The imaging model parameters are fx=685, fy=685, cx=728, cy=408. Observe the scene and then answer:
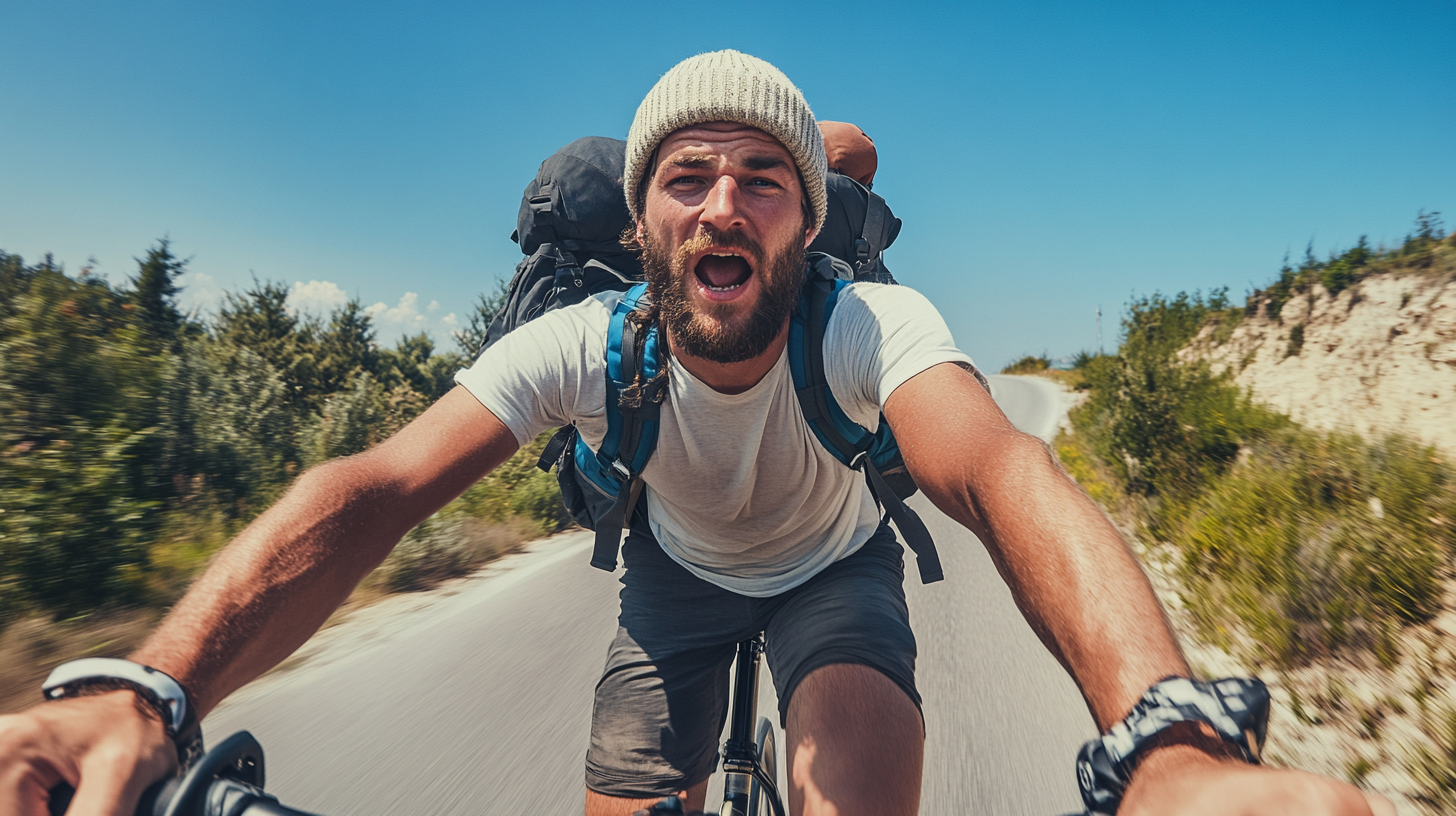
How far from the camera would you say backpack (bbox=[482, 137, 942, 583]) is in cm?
170

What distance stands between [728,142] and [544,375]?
820 mm

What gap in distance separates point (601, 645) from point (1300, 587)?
13.2ft

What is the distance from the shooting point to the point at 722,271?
6.17ft

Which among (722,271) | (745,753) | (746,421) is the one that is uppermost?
(722,271)

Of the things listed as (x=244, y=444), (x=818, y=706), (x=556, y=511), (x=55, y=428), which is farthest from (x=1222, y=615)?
(x=244, y=444)

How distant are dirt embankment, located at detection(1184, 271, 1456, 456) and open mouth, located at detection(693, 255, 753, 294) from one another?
339 inches

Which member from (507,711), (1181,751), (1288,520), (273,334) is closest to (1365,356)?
(1288,520)

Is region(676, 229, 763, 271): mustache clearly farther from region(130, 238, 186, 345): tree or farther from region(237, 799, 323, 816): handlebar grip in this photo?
region(130, 238, 186, 345): tree

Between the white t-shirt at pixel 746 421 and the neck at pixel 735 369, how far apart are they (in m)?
0.02

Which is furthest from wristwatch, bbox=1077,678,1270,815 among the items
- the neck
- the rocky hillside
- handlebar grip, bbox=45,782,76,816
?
the rocky hillside

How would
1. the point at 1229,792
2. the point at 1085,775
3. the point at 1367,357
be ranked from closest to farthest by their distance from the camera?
1. the point at 1229,792
2. the point at 1085,775
3. the point at 1367,357

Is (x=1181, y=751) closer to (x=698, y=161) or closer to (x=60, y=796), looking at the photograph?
(x=60, y=796)

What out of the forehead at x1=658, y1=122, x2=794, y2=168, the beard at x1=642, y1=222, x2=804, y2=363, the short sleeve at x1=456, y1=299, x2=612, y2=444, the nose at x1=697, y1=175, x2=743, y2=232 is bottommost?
the short sleeve at x1=456, y1=299, x2=612, y2=444

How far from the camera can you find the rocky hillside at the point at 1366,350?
918cm
